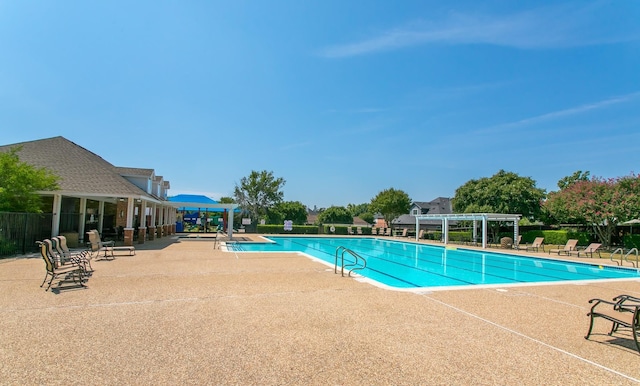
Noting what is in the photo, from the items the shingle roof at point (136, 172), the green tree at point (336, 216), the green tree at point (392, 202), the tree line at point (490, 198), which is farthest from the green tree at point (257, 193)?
the shingle roof at point (136, 172)

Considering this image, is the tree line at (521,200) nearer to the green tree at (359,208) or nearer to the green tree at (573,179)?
→ the green tree at (573,179)

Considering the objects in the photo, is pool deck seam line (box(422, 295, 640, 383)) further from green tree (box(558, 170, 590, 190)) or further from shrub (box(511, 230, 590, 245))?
green tree (box(558, 170, 590, 190))

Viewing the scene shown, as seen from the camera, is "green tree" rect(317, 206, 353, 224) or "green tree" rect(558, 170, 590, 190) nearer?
"green tree" rect(558, 170, 590, 190)

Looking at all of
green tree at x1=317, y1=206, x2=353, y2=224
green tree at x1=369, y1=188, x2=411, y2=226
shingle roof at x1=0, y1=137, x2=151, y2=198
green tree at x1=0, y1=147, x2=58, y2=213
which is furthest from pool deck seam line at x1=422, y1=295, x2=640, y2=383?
green tree at x1=317, y1=206, x2=353, y2=224

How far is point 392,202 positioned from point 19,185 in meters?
37.5

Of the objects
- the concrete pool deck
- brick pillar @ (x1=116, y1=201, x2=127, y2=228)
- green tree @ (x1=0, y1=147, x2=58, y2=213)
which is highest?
green tree @ (x1=0, y1=147, x2=58, y2=213)

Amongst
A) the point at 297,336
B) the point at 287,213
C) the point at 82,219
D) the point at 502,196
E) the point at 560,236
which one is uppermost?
the point at 502,196

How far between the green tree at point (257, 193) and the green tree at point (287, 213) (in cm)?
98

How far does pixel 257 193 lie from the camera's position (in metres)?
44.7

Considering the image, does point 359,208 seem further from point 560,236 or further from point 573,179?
point 560,236

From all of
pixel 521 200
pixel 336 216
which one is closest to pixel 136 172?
pixel 521 200

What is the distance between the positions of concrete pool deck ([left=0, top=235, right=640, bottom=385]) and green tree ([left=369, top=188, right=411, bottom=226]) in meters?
36.6

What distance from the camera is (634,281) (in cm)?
1030

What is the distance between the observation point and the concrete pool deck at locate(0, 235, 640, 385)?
136 inches
